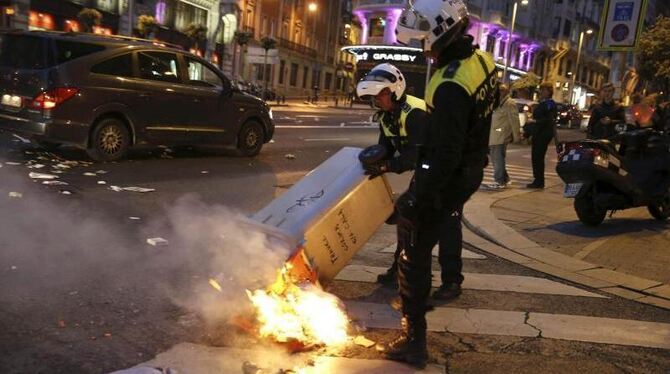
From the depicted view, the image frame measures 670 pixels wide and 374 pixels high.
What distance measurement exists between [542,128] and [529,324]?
6924mm

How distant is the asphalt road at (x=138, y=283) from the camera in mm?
3498

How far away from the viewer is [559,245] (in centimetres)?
665

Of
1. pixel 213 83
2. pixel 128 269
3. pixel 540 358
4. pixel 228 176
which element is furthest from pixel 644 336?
pixel 213 83

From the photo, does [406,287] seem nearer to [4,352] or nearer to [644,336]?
[644,336]

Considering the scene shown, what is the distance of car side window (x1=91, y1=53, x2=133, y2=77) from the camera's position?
30.8 ft

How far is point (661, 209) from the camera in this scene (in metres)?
7.96

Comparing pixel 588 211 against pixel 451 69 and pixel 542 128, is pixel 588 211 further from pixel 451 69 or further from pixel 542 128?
pixel 451 69

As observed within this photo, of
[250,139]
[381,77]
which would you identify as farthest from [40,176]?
[381,77]

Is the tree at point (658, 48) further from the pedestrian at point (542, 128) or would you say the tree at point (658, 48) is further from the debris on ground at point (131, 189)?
the debris on ground at point (131, 189)

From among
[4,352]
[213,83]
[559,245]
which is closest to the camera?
[4,352]

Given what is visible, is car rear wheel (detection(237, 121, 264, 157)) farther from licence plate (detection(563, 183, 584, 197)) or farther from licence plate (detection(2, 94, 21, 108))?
licence plate (detection(563, 183, 584, 197))

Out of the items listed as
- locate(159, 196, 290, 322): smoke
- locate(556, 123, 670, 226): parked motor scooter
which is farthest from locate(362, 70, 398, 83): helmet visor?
locate(556, 123, 670, 226): parked motor scooter

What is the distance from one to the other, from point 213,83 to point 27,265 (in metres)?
7.02

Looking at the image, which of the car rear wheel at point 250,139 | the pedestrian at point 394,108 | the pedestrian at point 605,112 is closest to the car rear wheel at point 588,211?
the pedestrian at point 605,112
